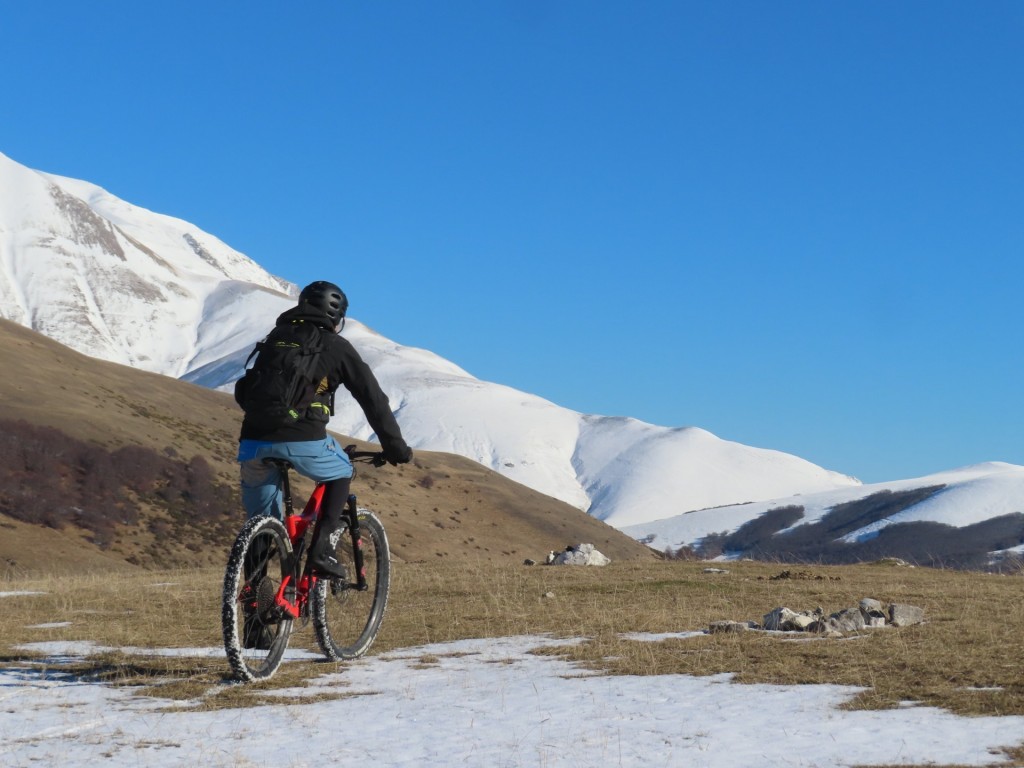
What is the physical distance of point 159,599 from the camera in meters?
14.9

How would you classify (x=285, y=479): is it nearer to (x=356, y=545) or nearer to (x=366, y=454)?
(x=366, y=454)

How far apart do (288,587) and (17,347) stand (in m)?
99.7

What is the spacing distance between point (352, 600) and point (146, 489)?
7489 centimetres

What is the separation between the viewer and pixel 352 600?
9.58m

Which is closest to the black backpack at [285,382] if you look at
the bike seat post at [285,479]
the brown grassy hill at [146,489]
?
the bike seat post at [285,479]

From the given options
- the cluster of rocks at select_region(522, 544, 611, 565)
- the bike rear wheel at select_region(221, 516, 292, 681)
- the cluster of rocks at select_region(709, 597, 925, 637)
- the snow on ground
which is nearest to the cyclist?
the bike rear wheel at select_region(221, 516, 292, 681)

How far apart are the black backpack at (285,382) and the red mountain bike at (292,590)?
0.45 m

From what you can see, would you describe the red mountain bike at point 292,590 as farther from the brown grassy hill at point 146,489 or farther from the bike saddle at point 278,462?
the brown grassy hill at point 146,489

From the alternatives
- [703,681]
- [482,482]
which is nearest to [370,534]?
[703,681]

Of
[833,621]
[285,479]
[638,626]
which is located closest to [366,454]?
[285,479]

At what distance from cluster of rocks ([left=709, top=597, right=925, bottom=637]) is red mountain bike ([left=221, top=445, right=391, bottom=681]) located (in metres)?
3.27

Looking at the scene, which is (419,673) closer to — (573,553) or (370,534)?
(370,534)

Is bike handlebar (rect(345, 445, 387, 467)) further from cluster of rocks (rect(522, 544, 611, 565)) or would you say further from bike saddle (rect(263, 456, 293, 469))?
cluster of rocks (rect(522, 544, 611, 565))

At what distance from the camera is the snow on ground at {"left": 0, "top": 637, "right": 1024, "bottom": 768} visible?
5.67 meters
